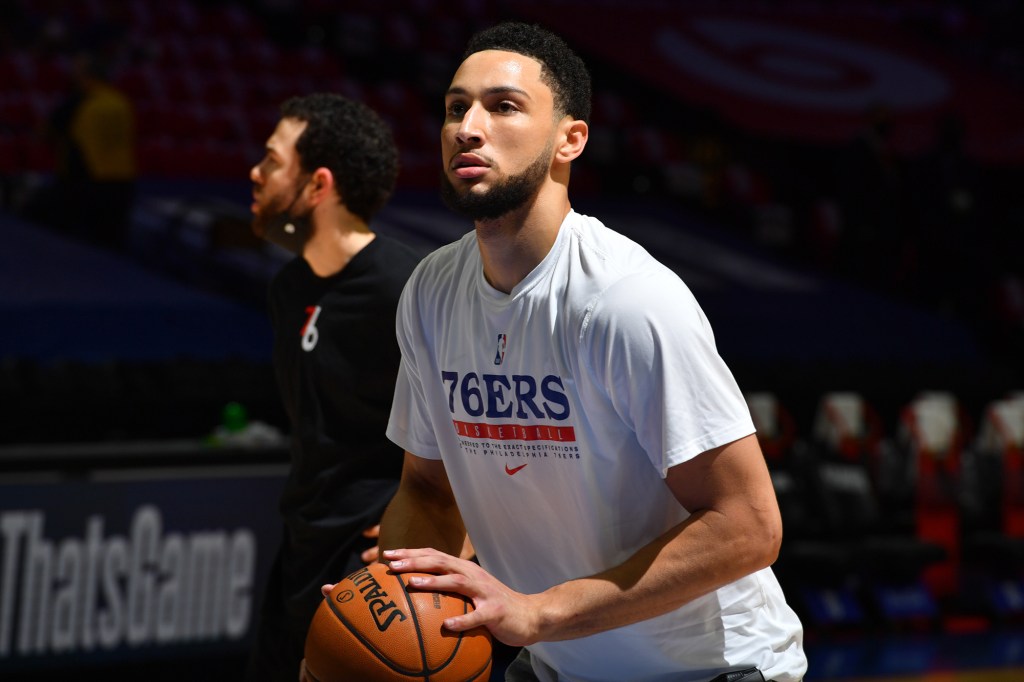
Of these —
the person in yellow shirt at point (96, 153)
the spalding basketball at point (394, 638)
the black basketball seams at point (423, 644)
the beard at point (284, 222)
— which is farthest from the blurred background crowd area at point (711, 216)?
the black basketball seams at point (423, 644)

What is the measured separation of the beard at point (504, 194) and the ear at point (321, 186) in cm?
138

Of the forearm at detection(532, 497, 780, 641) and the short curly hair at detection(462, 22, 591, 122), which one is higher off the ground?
the short curly hair at detection(462, 22, 591, 122)

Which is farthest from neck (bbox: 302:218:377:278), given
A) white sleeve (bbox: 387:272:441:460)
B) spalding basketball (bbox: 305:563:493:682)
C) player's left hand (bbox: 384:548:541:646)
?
player's left hand (bbox: 384:548:541:646)

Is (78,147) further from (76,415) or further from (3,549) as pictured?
(3,549)

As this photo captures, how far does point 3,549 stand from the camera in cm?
520

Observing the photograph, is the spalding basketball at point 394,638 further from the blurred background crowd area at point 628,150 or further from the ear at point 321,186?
the blurred background crowd area at point 628,150

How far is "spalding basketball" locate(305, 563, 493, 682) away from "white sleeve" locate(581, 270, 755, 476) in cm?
44

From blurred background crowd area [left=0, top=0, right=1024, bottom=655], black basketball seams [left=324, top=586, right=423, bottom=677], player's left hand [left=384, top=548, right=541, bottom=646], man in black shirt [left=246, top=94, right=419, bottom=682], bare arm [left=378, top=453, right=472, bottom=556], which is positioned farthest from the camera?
blurred background crowd area [left=0, top=0, right=1024, bottom=655]

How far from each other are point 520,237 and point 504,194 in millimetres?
96

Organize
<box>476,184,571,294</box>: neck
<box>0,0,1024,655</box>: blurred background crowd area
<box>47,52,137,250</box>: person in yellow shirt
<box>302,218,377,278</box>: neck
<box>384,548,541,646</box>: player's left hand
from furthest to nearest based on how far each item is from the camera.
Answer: <box>47,52,137,250</box>: person in yellow shirt, <box>0,0,1024,655</box>: blurred background crowd area, <box>302,218,377,278</box>: neck, <box>476,184,571,294</box>: neck, <box>384,548,541,646</box>: player's left hand

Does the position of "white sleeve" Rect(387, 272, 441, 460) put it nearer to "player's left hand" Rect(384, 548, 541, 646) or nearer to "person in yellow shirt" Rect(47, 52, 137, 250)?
"player's left hand" Rect(384, 548, 541, 646)

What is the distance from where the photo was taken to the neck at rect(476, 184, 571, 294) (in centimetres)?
235

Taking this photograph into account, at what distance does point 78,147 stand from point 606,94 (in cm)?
615

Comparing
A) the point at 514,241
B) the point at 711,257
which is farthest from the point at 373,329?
the point at 711,257
